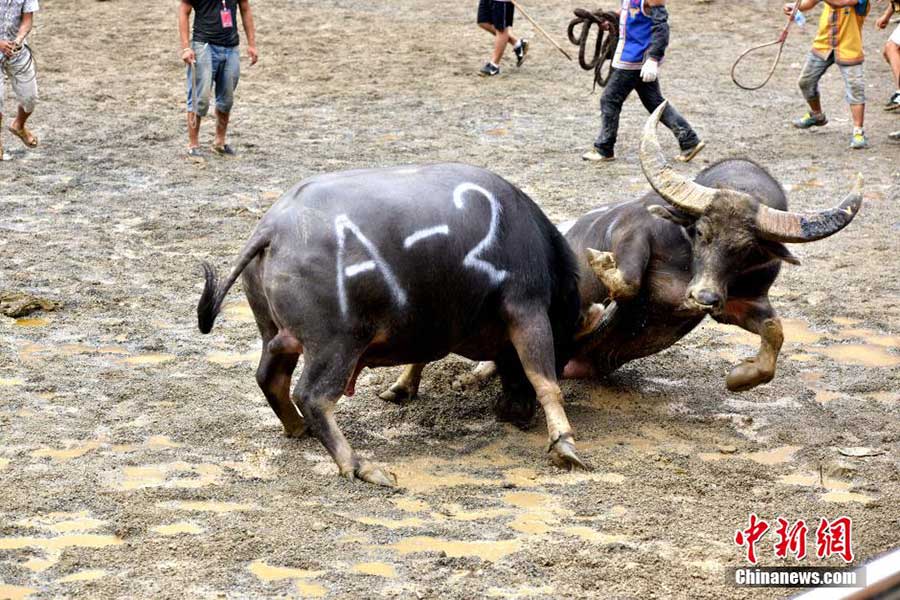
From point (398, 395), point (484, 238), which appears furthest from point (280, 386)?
point (484, 238)

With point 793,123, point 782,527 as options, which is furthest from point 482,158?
point 782,527

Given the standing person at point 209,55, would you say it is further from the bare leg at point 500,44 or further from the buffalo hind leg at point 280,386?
the buffalo hind leg at point 280,386

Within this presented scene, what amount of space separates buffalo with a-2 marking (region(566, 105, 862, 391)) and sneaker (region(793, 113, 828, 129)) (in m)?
6.22

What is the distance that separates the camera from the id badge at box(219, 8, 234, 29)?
1060cm

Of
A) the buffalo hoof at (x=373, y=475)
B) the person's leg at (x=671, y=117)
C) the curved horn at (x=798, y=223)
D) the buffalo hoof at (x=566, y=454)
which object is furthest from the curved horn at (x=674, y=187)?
the person's leg at (x=671, y=117)

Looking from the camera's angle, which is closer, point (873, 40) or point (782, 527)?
point (782, 527)

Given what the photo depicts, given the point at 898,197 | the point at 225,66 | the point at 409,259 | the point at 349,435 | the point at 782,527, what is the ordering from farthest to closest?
the point at 225,66 < the point at 898,197 < the point at 349,435 < the point at 409,259 < the point at 782,527

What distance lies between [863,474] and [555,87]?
357 inches

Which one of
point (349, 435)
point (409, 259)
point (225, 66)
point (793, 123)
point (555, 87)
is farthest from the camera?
point (555, 87)

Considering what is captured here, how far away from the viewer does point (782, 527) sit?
15.9ft

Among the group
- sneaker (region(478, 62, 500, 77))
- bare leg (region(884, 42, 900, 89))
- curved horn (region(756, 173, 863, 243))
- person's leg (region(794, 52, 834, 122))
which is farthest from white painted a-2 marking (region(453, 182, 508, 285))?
sneaker (region(478, 62, 500, 77))

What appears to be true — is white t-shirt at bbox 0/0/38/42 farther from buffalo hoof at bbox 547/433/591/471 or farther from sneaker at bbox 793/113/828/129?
sneaker at bbox 793/113/828/129

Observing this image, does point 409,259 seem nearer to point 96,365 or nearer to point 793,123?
point 96,365

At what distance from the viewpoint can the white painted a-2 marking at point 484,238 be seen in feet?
18.4
